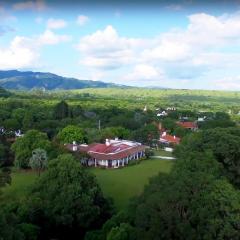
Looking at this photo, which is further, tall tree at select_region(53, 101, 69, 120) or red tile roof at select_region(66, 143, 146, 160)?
tall tree at select_region(53, 101, 69, 120)

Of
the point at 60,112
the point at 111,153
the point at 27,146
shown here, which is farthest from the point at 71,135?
the point at 60,112

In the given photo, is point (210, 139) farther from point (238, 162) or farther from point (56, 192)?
point (56, 192)

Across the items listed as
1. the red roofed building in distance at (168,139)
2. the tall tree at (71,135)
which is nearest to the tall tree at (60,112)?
the red roofed building in distance at (168,139)

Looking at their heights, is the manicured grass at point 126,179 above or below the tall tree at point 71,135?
below

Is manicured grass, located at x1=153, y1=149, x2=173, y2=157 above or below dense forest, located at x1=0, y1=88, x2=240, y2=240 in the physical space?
below

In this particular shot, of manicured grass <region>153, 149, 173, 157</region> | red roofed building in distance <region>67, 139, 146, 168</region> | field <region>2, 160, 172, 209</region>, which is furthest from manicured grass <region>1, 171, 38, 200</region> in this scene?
manicured grass <region>153, 149, 173, 157</region>

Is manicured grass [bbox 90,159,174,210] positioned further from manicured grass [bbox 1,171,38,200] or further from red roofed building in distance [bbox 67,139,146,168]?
manicured grass [bbox 1,171,38,200]

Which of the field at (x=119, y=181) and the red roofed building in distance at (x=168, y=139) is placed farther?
the red roofed building in distance at (x=168, y=139)

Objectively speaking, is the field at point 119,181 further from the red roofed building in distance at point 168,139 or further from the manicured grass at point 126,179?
the red roofed building in distance at point 168,139
